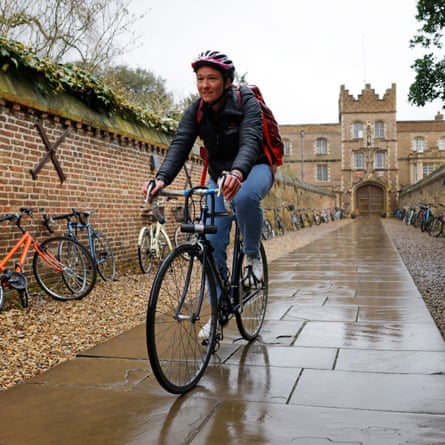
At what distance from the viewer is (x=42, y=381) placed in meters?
2.84

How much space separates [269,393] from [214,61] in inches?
71.6

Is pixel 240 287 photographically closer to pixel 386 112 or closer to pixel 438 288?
pixel 438 288

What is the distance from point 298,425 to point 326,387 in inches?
20.3

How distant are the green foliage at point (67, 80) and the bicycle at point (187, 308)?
390cm

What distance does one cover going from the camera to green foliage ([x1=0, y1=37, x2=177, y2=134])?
224 inches

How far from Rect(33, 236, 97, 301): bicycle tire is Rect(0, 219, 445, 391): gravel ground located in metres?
0.16

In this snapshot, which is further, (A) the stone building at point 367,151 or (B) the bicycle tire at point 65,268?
(A) the stone building at point 367,151

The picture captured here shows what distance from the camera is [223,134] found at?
123 inches

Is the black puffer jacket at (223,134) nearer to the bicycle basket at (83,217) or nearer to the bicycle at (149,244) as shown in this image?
the bicycle basket at (83,217)

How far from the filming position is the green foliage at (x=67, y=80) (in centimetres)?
568

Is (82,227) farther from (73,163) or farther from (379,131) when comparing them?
(379,131)

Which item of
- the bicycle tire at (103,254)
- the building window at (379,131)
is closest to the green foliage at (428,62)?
the bicycle tire at (103,254)

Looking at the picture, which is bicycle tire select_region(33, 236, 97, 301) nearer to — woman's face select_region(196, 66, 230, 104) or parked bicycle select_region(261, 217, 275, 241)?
woman's face select_region(196, 66, 230, 104)


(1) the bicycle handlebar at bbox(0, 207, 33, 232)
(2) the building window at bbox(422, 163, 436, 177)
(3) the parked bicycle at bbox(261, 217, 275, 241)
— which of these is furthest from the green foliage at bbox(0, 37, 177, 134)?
(2) the building window at bbox(422, 163, 436, 177)
